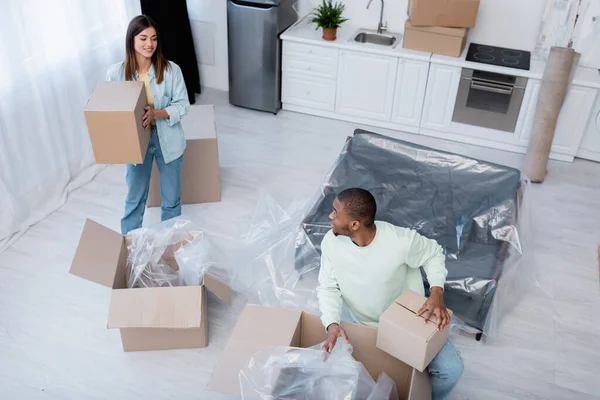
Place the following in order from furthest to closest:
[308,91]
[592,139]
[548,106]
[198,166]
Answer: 1. [308,91]
2. [592,139]
3. [548,106]
4. [198,166]

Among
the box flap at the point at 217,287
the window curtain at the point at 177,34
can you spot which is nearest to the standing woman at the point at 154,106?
the box flap at the point at 217,287

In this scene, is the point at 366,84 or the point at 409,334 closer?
the point at 409,334

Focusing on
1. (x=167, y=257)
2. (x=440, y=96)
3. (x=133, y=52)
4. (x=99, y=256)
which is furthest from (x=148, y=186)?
(x=440, y=96)

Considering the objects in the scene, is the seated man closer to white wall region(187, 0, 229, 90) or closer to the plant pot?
the plant pot

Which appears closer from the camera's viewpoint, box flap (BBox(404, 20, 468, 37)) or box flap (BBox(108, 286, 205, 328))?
box flap (BBox(108, 286, 205, 328))

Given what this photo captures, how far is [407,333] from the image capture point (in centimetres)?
185

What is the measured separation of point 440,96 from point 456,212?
1.44 meters

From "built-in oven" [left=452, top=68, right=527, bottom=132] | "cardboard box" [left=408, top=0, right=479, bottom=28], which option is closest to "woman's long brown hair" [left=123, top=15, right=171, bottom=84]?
"cardboard box" [left=408, top=0, right=479, bottom=28]

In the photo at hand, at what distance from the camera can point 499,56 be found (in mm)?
4262

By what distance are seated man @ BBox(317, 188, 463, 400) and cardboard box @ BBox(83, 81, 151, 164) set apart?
110 cm

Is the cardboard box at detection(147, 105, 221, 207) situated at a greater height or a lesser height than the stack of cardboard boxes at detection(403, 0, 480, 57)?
lesser

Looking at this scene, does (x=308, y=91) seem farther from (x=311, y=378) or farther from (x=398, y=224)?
(x=311, y=378)

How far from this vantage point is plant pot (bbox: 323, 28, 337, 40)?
438 cm

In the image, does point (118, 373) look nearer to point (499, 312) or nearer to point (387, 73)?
point (499, 312)
